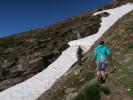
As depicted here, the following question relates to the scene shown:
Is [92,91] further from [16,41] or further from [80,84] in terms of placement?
[16,41]

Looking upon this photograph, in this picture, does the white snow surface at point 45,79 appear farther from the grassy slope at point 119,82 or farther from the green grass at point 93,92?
the green grass at point 93,92

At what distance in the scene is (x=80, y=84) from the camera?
864 inches

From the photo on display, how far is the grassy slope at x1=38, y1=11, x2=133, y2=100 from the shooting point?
17.0m

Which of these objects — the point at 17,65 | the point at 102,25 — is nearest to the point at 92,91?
the point at 17,65

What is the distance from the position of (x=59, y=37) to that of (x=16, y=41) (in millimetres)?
6581

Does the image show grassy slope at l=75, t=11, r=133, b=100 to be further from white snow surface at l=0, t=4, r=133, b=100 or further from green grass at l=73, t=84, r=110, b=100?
white snow surface at l=0, t=4, r=133, b=100

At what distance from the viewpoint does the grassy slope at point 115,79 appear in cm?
1698

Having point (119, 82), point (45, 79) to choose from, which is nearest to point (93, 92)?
point (119, 82)

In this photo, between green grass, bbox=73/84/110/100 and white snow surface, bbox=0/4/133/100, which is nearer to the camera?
green grass, bbox=73/84/110/100

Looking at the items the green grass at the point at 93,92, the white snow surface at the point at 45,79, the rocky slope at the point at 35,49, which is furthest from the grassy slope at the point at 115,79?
the rocky slope at the point at 35,49

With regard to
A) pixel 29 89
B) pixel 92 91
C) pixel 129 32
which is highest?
pixel 129 32

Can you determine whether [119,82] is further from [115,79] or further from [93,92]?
[93,92]

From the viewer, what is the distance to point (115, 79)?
60.6 feet

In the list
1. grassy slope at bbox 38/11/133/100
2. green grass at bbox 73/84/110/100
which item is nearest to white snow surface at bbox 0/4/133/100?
grassy slope at bbox 38/11/133/100
